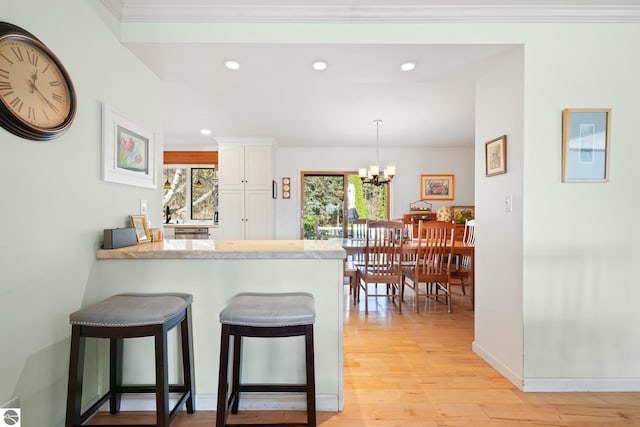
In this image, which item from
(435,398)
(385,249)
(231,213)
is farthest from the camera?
(231,213)

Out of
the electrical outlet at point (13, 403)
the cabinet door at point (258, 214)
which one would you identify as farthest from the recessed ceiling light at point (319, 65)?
the cabinet door at point (258, 214)

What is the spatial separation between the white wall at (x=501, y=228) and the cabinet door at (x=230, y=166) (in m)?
3.71

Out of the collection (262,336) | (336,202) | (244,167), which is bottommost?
(262,336)

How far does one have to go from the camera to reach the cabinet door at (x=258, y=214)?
496 cm

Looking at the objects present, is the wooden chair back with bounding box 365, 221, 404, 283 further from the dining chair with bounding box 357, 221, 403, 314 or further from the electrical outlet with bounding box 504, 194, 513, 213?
the electrical outlet with bounding box 504, 194, 513, 213

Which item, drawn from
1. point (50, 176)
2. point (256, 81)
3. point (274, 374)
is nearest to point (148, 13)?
point (256, 81)

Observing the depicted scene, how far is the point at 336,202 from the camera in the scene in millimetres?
5660

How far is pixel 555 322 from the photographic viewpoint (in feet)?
6.16

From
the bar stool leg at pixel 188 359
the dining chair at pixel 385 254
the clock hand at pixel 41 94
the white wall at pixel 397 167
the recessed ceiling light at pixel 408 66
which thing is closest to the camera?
the clock hand at pixel 41 94

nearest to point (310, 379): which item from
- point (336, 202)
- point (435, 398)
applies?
point (435, 398)

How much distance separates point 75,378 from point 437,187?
18.4 ft

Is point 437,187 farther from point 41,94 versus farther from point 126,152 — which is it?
point 41,94

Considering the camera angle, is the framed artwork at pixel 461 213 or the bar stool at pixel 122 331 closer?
the bar stool at pixel 122 331

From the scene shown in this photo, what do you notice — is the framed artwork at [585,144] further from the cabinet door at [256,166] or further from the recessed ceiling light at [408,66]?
the cabinet door at [256,166]
